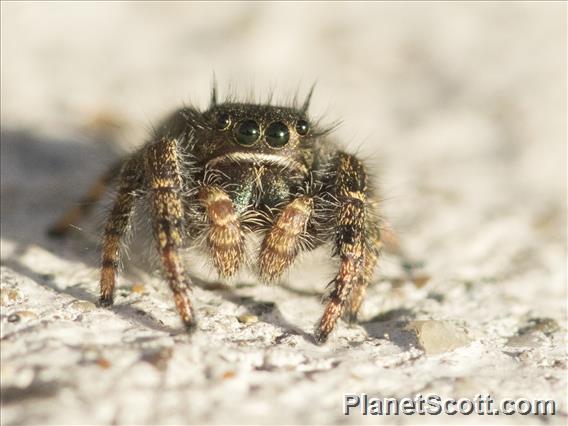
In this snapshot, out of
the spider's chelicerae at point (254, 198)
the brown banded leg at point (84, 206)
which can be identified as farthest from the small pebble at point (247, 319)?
the brown banded leg at point (84, 206)

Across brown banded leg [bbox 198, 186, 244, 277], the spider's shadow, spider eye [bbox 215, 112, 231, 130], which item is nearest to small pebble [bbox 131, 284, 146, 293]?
the spider's shadow

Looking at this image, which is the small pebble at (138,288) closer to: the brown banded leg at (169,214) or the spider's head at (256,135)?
the brown banded leg at (169,214)

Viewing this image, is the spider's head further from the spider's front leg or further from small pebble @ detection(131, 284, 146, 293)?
small pebble @ detection(131, 284, 146, 293)

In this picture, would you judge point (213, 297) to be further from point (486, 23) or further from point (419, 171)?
point (486, 23)

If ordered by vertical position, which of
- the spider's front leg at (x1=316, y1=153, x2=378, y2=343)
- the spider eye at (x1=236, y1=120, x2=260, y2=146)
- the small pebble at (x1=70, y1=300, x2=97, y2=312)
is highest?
the spider eye at (x1=236, y1=120, x2=260, y2=146)

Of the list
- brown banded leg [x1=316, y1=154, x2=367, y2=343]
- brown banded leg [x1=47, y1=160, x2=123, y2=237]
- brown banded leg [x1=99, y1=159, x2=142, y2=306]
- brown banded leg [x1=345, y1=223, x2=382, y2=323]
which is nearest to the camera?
brown banded leg [x1=316, y1=154, x2=367, y2=343]

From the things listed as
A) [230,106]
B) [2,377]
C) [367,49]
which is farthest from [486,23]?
[2,377]

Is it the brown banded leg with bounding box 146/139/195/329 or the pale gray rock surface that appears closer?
the pale gray rock surface
